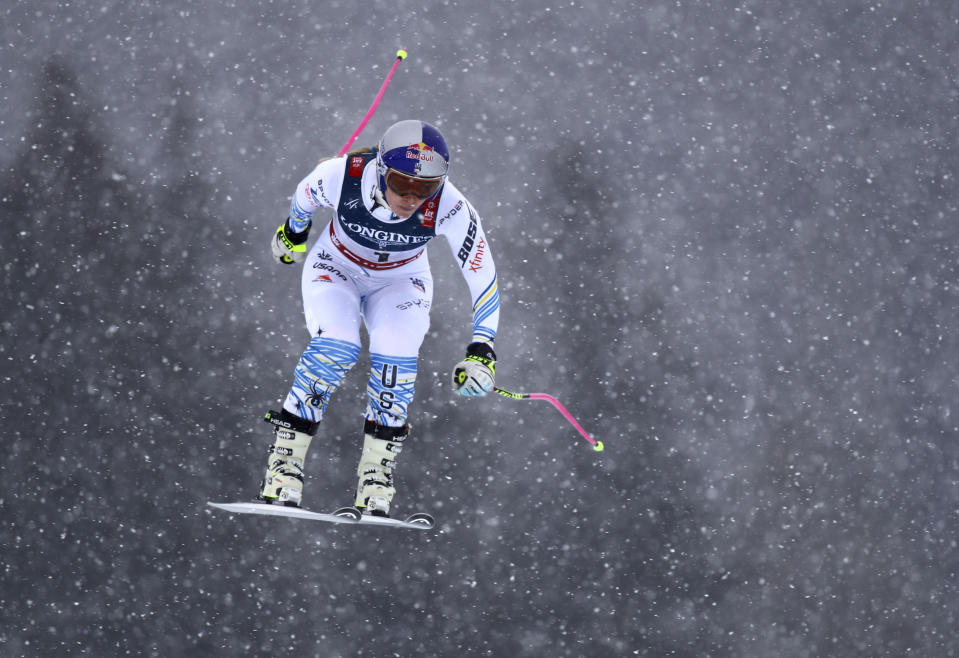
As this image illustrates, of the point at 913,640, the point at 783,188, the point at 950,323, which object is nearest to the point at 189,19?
the point at 783,188

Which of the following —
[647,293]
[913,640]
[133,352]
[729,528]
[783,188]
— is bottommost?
[913,640]

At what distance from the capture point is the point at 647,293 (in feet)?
35.2

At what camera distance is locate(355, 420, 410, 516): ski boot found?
6.46m

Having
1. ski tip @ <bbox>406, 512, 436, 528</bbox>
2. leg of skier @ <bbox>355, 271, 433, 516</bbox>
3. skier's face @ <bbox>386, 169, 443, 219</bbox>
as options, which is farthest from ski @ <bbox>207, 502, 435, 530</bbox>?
skier's face @ <bbox>386, 169, 443, 219</bbox>

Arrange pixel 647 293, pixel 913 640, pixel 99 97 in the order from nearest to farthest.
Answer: pixel 99 97 → pixel 647 293 → pixel 913 640

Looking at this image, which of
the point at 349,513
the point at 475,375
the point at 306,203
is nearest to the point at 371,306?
the point at 306,203

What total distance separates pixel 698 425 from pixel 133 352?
717 cm

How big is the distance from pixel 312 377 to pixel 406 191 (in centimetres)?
155

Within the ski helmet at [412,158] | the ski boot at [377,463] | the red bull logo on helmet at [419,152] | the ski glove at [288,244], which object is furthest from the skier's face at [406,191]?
the ski boot at [377,463]

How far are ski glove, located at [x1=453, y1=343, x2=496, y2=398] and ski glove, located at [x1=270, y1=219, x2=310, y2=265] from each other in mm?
1587

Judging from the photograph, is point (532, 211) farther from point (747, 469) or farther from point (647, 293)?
point (747, 469)

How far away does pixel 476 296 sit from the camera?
21.3 ft

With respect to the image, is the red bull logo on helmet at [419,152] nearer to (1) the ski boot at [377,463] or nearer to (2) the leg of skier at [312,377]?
(2) the leg of skier at [312,377]

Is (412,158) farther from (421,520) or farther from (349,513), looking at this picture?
(421,520)
